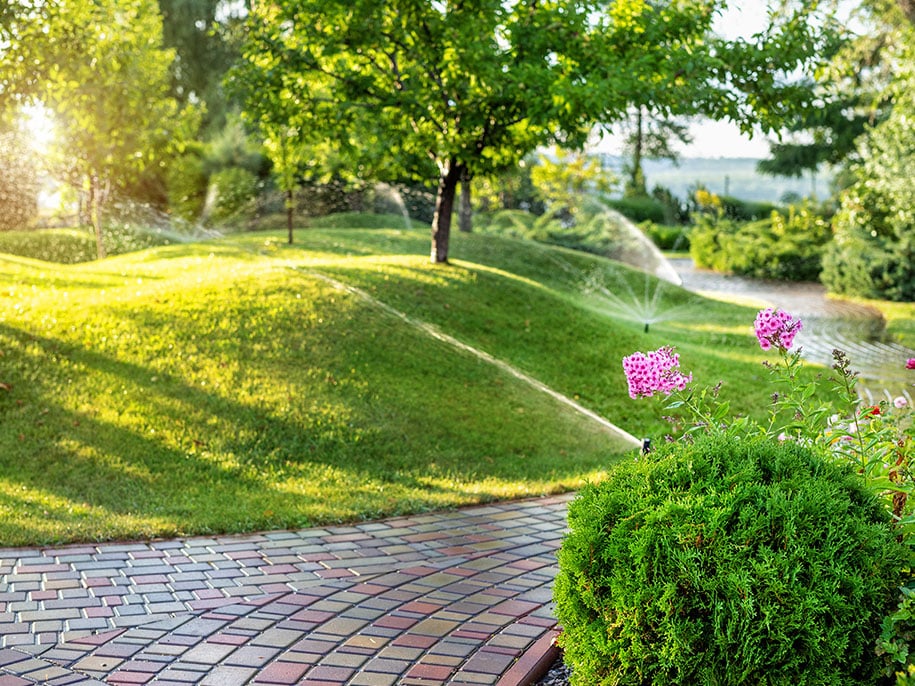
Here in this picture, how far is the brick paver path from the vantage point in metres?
3.89

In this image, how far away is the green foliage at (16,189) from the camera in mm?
23375

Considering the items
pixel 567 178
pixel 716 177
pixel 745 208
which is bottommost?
pixel 745 208

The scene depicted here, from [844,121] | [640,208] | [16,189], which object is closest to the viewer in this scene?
[16,189]

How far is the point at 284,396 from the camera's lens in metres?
8.36

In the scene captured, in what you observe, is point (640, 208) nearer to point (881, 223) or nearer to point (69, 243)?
point (881, 223)

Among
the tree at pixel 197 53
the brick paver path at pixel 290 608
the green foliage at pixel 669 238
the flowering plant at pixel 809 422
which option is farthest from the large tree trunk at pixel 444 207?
the green foliage at pixel 669 238

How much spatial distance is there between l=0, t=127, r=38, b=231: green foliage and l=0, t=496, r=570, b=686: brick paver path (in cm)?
2018

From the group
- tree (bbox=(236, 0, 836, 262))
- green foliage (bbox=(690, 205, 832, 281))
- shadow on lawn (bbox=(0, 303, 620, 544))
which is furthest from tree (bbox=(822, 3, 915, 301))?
shadow on lawn (bbox=(0, 303, 620, 544))

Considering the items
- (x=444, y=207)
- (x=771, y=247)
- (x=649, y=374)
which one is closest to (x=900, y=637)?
(x=649, y=374)

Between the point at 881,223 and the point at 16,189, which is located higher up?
the point at 16,189

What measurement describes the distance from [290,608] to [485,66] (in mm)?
7482

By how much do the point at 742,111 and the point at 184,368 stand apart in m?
7.29

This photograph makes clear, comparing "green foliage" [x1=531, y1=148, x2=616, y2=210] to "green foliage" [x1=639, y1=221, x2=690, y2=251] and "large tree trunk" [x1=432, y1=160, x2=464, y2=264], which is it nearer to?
"green foliage" [x1=639, y1=221, x2=690, y2=251]

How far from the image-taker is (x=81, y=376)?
839cm
